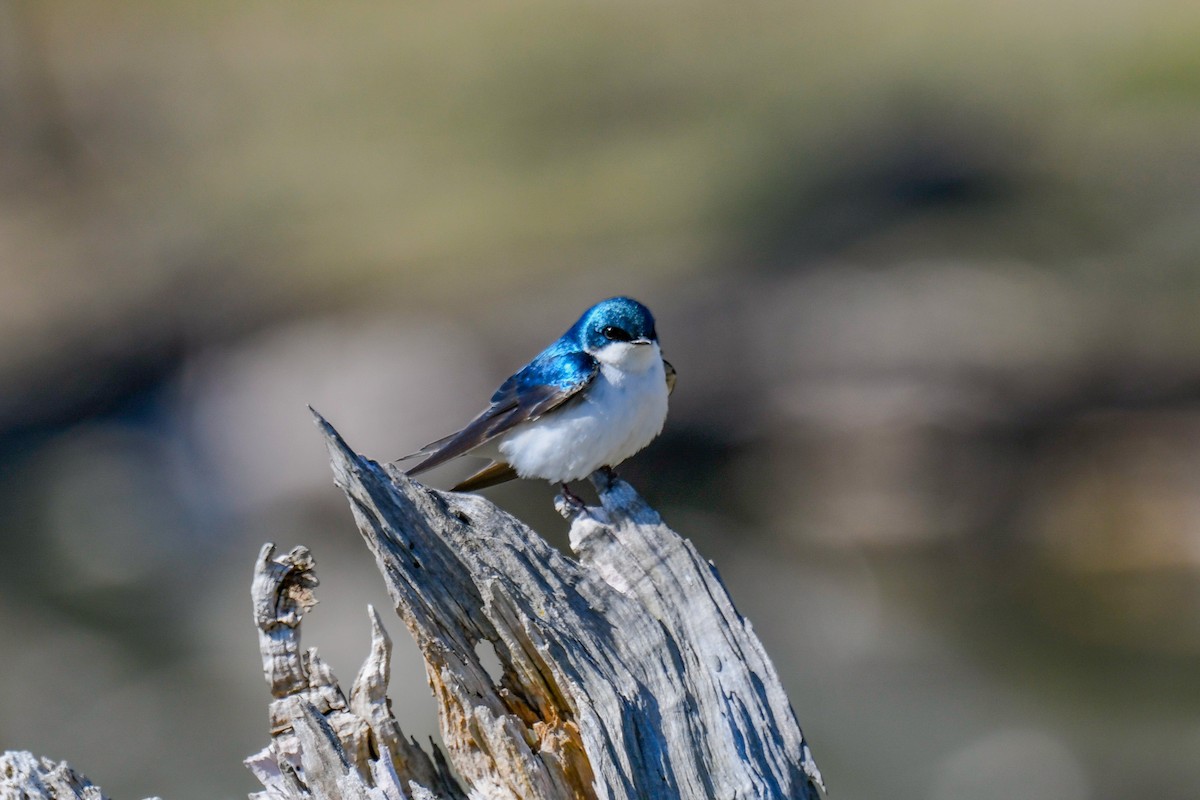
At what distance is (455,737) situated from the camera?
338 centimetres

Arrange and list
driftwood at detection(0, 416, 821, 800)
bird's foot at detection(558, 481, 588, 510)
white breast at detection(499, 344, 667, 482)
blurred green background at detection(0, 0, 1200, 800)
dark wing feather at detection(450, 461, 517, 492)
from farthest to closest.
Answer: blurred green background at detection(0, 0, 1200, 800), dark wing feather at detection(450, 461, 517, 492), white breast at detection(499, 344, 667, 482), bird's foot at detection(558, 481, 588, 510), driftwood at detection(0, 416, 821, 800)

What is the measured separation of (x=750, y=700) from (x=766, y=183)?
9.94m

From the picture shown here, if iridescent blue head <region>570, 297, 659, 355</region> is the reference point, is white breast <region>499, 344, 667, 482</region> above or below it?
below

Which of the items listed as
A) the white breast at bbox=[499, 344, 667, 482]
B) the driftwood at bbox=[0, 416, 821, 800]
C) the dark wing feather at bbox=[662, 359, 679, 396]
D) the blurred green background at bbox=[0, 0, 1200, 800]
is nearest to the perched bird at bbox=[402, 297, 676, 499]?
the white breast at bbox=[499, 344, 667, 482]

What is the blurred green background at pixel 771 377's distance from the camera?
27.8ft

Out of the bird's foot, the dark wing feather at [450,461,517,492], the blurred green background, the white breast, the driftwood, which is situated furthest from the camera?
the blurred green background

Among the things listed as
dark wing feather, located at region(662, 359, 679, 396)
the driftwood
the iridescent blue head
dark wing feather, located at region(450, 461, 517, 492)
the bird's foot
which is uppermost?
the iridescent blue head

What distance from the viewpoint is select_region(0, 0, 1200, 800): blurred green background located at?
8.46 meters

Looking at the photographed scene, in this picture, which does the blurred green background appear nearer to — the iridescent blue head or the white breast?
the white breast

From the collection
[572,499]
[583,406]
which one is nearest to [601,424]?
[583,406]

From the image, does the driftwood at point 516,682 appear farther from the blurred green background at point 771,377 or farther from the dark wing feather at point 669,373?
the blurred green background at point 771,377

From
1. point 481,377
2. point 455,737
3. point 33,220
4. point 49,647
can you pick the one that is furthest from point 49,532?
point 455,737

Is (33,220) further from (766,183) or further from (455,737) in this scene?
(455,737)

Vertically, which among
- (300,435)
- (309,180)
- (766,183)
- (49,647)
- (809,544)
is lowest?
(809,544)
